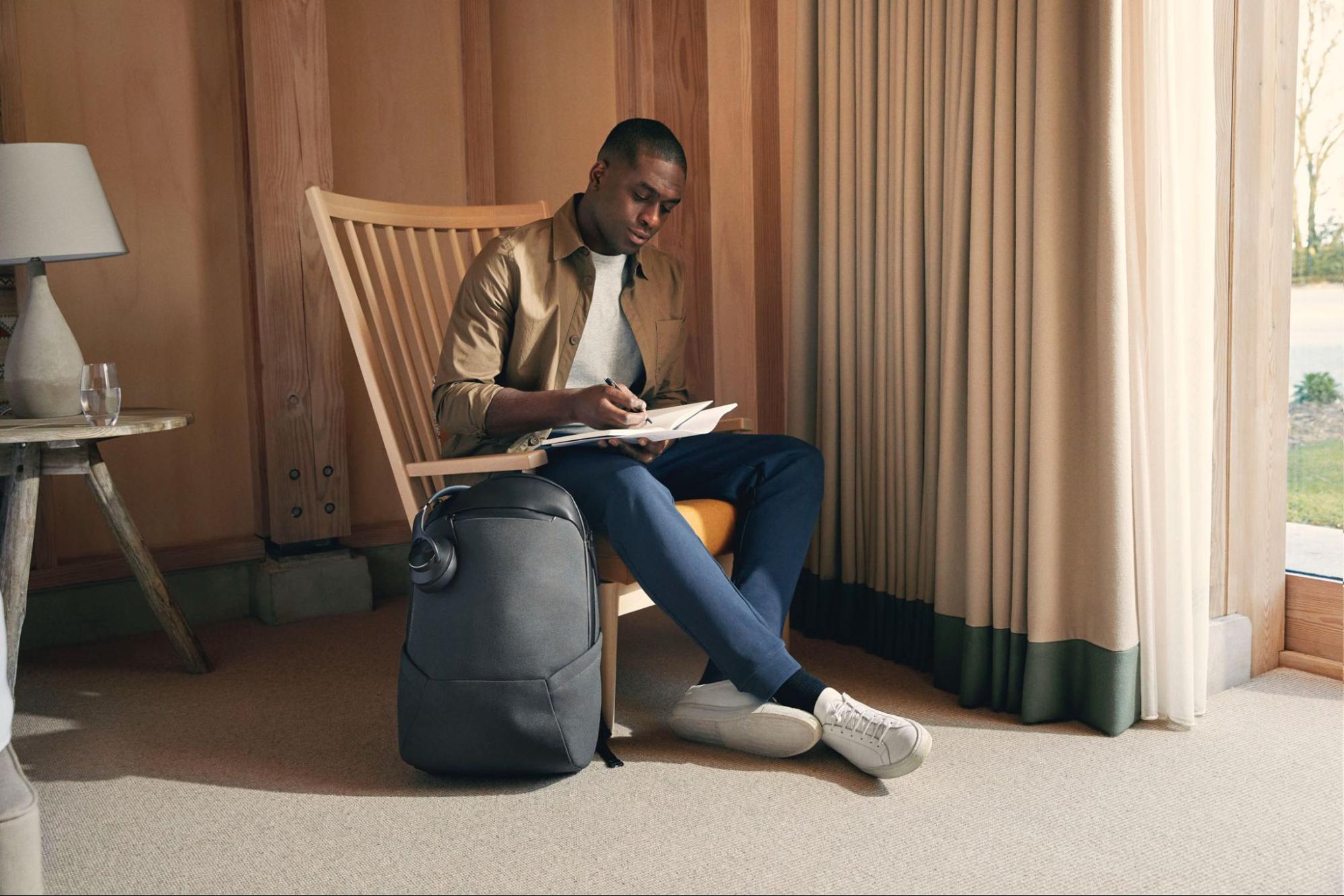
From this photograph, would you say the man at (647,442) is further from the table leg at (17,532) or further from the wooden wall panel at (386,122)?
the wooden wall panel at (386,122)

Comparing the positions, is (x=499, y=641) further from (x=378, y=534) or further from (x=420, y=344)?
(x=378, y=534)

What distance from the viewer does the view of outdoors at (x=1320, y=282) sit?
1.90m

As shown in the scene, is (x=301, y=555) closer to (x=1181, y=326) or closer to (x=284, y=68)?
(x=284, y=68)

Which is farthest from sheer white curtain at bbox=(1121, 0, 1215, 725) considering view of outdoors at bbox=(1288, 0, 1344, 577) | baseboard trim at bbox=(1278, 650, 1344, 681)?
baseboard trim at bbox=(1278, 650, 1344, 681)

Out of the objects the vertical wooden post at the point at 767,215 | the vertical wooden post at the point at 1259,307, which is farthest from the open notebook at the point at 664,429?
the vertical wooden post at the point at 1259,307

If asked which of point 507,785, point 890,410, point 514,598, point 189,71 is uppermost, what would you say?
point 189,71

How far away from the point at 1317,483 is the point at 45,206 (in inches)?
94.8

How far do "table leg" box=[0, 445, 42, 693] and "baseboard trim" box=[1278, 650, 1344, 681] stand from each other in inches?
92.3

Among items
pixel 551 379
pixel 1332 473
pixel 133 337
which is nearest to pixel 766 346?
pixel 551 379

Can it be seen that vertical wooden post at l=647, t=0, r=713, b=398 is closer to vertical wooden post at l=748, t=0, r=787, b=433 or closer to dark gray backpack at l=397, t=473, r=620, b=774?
vertical wooden post at l=748, t=0, r=787, b=433

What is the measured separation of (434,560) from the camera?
5.19 feet

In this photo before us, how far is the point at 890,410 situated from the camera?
2223 mm

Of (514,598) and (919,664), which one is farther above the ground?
(514,598)

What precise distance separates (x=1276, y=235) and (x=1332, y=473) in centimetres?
44
